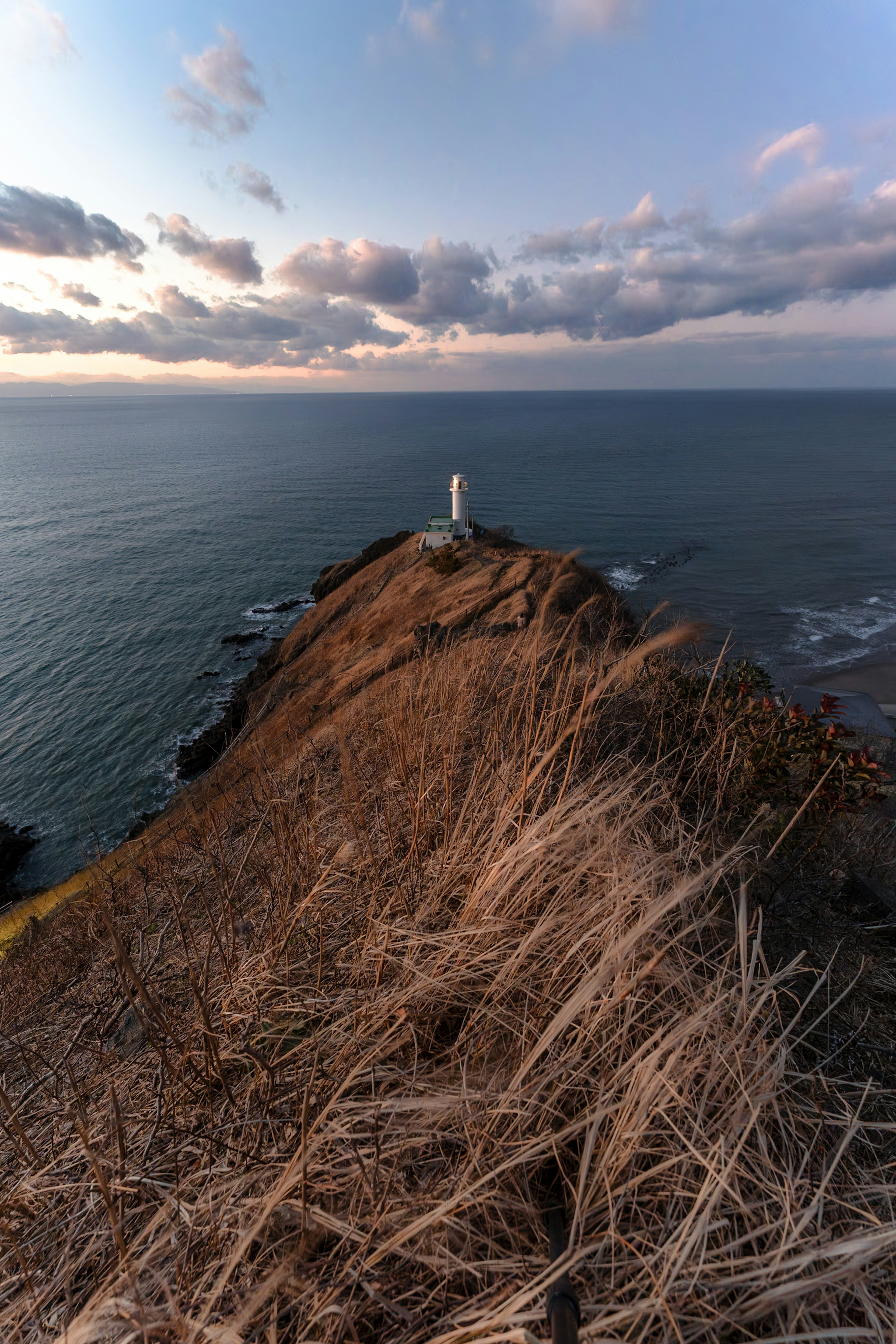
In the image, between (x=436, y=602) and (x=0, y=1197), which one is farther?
(x=436, y=602)

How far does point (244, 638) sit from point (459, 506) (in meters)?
16.3

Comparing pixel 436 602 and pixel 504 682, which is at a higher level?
pixel 504 682

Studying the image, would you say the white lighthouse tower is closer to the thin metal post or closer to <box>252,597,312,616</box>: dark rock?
<box>252,597,312,616</box>: dark rock

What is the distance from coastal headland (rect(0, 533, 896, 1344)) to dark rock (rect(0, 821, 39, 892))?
2167 centimetres

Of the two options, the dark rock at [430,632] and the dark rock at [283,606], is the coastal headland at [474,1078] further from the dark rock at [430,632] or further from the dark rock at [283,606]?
the dark rock at [283,606]

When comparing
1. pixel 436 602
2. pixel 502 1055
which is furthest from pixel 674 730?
pixel 436 602

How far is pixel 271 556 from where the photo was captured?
52.1 m

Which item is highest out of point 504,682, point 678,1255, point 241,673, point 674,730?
point 678,1255

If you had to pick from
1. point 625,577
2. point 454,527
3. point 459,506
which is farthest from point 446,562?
point 625,577

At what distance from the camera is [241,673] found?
32.4 m

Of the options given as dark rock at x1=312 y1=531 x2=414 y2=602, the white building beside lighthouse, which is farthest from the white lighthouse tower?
dark rock at x1=312 y1=531 x2=414 y2=602

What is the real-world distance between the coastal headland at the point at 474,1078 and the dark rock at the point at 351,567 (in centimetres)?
3808

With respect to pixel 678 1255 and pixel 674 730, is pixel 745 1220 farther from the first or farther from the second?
pixel 674 730

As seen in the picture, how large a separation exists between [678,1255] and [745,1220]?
231mm
